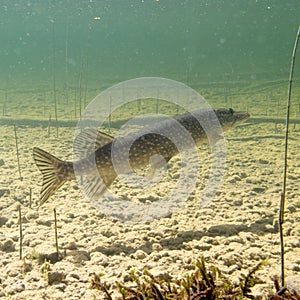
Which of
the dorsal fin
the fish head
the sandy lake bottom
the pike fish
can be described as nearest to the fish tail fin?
the pike fish

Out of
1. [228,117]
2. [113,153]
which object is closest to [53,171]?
[113,153]

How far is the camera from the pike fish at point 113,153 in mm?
4438

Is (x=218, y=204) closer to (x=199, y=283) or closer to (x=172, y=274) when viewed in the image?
(x=172, y=274)

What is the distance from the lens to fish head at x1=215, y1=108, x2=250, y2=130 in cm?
555

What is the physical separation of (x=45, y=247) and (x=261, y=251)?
239cm

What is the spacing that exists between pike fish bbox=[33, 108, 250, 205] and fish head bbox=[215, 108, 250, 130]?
16.3 inches

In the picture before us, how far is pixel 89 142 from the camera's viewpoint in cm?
466

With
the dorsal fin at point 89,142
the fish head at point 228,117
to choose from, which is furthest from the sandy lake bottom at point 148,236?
the fish head at point 228,117

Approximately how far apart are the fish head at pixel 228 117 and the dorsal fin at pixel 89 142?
1.92 metres

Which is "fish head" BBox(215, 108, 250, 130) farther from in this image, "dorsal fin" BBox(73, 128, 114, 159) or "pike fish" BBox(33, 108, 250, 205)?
"dorsal fin" BBox(73, 128, 114, 159)

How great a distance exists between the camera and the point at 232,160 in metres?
7.89

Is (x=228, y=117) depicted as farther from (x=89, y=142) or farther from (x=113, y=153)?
(x=89, y=142)

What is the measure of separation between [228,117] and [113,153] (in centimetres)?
216

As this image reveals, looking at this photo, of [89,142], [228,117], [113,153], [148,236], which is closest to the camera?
[148,236]
